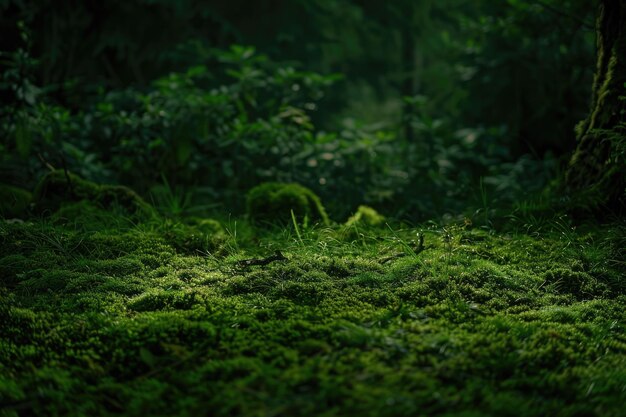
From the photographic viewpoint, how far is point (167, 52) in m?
8.38

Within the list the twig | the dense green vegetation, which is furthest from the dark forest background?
the twig

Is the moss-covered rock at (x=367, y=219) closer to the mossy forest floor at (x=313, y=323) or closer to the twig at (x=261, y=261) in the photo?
the mossy forest floor at (x=313, y=323)

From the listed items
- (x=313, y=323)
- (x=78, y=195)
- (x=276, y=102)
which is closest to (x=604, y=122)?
(x=313, y=323)

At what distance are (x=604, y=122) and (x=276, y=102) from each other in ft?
16.3

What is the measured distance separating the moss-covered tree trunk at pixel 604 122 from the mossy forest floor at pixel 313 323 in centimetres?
34

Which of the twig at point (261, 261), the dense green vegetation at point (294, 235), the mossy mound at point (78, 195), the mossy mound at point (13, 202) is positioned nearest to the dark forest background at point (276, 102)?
the dense green vegetation at point (294, 235)

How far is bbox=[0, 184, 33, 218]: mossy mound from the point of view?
4629mm

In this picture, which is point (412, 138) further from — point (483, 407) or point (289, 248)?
point (483, 407)

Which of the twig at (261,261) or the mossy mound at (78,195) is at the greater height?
the twig at (261,261)

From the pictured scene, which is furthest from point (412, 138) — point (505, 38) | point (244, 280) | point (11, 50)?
point (244, 280)

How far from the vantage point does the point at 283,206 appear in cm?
494

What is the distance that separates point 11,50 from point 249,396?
7.76m

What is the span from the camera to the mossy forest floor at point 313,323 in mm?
2109

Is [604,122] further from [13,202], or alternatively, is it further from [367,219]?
[13,202]
